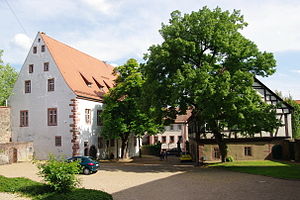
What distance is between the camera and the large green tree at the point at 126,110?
32625 millimetres

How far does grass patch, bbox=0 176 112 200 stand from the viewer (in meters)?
11.7

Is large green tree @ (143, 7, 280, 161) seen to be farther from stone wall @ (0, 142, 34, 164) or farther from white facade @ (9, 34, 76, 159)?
stone wall @ (0, 142, 34, 164)

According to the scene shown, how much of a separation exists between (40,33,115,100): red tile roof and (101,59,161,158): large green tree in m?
2.79

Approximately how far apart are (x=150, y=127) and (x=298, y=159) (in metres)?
15.4

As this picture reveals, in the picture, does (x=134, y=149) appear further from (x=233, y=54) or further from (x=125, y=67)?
(x=233, y=54)

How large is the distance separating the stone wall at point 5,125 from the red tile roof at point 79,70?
8422 mm

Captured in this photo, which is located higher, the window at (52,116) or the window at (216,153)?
the window at (52,116)

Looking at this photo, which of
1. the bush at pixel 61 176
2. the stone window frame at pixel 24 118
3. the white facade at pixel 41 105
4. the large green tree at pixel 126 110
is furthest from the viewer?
the stone window frame at pixel 24 118

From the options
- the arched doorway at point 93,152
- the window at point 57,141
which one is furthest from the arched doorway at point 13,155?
the arched doorway at point 93,152

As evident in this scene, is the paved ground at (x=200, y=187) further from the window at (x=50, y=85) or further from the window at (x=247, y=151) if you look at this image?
the window at (x=50, y=85)

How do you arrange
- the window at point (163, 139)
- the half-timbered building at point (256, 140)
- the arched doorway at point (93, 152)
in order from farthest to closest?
the window at point (163, 139)
the arched doorway at point (93, 152)
the half-timbered building at point (256, 140)

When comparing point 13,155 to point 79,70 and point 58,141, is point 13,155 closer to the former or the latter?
point 58,141

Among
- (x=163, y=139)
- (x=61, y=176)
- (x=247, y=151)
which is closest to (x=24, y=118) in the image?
(x=61, y=176)

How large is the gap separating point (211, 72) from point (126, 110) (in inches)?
520
